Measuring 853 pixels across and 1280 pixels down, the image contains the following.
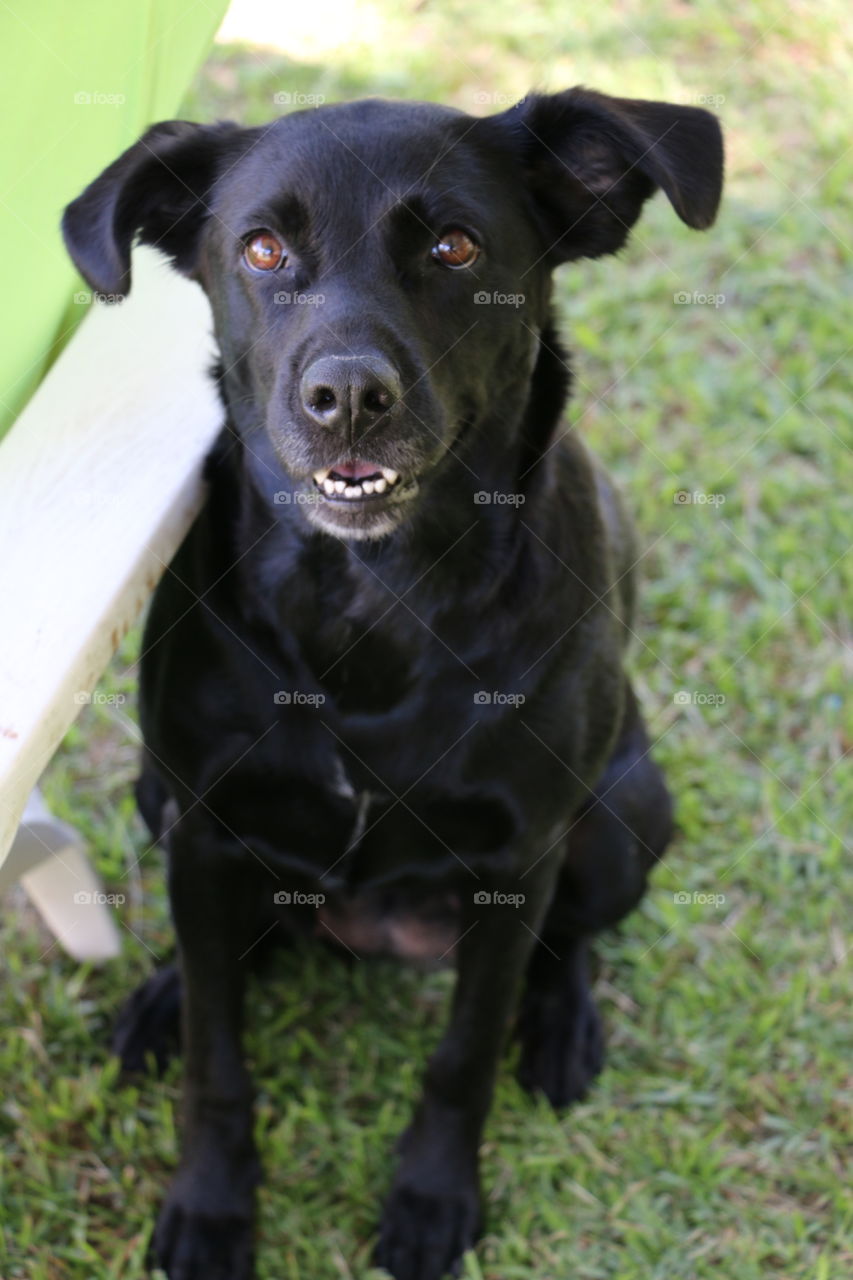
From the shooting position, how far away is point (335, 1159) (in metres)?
2.63

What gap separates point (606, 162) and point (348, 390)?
0.56 m

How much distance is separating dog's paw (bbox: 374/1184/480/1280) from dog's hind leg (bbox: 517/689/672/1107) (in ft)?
1.01

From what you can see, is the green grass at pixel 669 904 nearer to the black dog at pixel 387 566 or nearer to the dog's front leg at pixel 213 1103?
the dog's front leg at pixel 213 1103

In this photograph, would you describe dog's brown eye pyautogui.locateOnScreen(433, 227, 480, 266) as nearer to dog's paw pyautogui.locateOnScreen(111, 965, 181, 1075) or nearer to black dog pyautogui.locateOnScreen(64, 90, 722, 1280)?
black dog pyautogui.locateOnScreen(64, 90, 722, 1280)

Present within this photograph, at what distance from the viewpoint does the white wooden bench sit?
179cm

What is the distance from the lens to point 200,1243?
2436mm

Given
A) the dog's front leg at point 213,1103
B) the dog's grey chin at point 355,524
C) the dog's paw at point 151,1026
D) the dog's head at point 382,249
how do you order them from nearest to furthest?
the dog's head at point 382,249 → the dog's grey chin at point 355,524 → the dog's front leg at point 213,1103 → the dog's paw at point 151,1026

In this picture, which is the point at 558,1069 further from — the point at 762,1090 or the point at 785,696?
the point at 785,696

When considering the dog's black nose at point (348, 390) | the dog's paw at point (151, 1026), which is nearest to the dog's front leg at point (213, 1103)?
the dog's paw at point (151, 1026)

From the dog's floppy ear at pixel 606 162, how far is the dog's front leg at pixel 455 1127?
105 centimetres

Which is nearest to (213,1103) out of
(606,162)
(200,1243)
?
(200,1243)

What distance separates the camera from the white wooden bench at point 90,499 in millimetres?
1789

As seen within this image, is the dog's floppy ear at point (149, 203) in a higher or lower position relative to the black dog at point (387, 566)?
higher

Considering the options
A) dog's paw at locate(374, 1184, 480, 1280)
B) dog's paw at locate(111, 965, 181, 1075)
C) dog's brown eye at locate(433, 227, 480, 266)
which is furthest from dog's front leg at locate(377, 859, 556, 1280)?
dog's brown eye at locate(433, 227, 480, 266)
